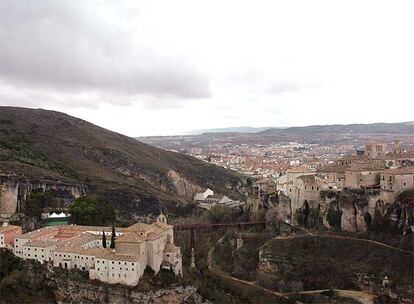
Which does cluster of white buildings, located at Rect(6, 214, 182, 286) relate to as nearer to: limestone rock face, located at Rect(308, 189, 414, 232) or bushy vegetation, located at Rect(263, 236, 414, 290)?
bushy vegetation, located at Rect(263, 236, 414, 290)

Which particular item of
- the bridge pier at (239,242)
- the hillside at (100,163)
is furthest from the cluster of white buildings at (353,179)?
the hillside at (100,163)

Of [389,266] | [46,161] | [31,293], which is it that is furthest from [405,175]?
[46,161]

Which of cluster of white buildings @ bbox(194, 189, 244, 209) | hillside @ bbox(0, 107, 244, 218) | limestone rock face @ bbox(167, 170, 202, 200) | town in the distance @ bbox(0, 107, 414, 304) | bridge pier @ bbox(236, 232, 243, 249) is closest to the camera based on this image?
town in the distance @ bbox(0, 107, 414, 304)

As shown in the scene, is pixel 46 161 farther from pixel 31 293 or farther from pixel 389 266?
pixel 389 266

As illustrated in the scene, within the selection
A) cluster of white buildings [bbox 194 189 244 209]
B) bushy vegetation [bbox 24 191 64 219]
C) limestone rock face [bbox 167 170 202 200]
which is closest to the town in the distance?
bushy vegetation [bbox 24 191 64 219]

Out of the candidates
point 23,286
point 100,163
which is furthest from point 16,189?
point 100,163

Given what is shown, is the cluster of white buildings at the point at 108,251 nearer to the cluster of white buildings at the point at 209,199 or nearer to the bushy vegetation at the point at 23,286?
the bushy vegetation at the point at 23,286
